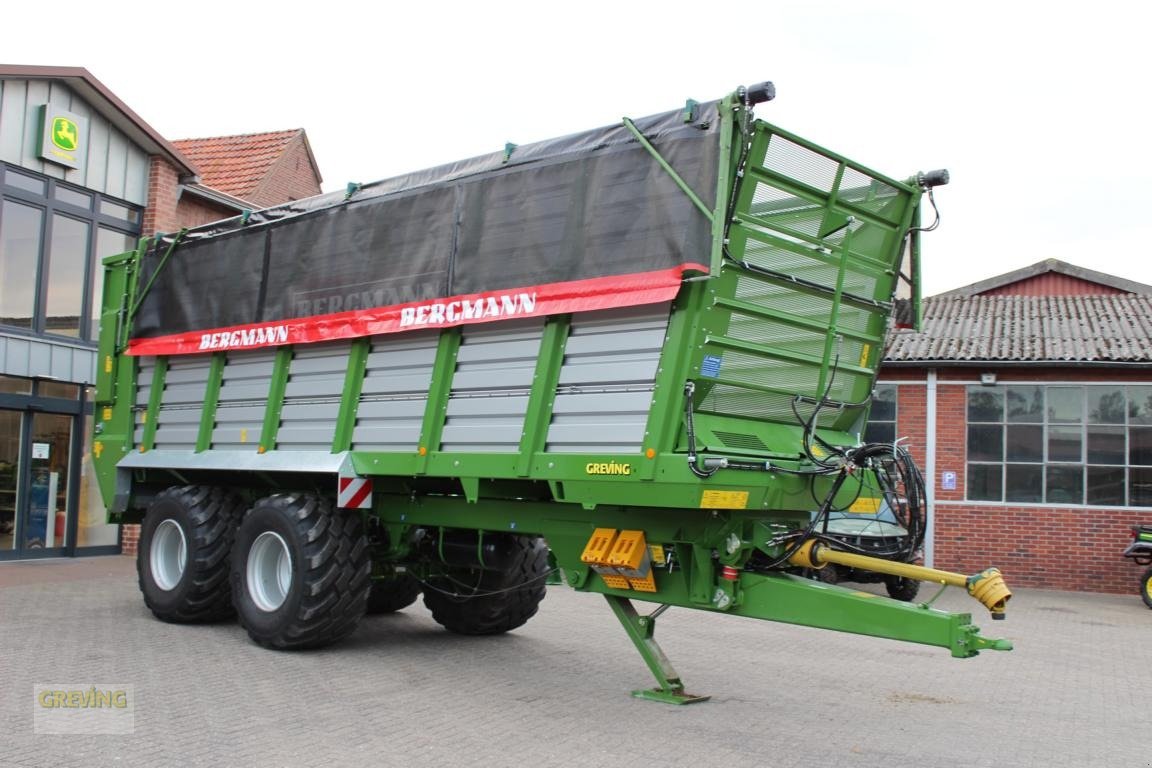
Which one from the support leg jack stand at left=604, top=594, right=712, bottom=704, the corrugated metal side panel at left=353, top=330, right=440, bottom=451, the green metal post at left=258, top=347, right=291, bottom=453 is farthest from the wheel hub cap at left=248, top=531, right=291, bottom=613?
the support leg jack stand at left=604, top=594, right=712, bottom=704

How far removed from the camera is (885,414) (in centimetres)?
1845

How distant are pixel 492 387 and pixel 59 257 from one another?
10471 millimetres

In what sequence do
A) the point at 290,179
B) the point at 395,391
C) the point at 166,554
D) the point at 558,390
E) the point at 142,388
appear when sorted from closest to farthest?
the point at 558,390 < the point at 395,391 < the point at 166,554 < the point at 142,388 < the point at 290,179

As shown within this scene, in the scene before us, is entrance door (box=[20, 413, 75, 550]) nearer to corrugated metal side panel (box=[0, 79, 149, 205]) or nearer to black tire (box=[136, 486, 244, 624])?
corrugated metal side panel (box=[0, 79, 149, 205])

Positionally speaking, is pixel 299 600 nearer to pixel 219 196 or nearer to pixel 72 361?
pixel 72 361

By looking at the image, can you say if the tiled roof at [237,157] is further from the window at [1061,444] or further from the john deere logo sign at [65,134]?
the window at [1061,444]

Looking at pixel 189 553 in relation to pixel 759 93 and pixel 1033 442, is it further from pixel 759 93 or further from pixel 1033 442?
pixel 1033 442

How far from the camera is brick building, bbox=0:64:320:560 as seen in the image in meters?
14.8

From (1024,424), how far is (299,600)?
12.9 meters

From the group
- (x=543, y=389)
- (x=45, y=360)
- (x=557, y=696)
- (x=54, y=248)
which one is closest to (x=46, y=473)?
(x=45, y=360)

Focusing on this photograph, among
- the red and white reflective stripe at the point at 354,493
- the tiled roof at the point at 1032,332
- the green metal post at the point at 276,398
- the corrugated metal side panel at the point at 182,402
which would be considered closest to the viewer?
the red and white reflective stripe at the point at 354,493

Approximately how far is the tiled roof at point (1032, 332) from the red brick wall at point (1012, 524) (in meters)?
0.34

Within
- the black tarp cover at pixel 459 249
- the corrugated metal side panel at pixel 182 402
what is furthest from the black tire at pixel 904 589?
the corrugated metal side panel at pixel 182 402

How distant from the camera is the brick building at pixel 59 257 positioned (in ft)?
48.4
